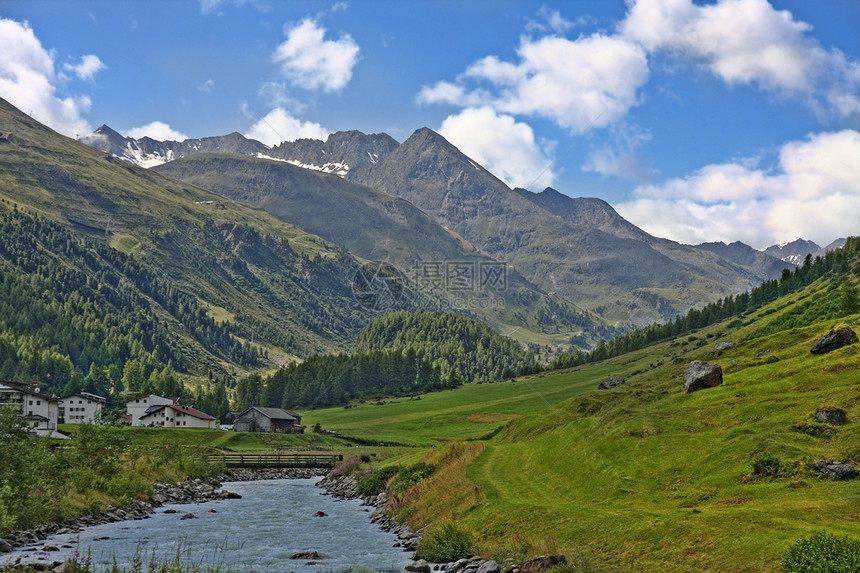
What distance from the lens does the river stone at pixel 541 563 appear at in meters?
29.5

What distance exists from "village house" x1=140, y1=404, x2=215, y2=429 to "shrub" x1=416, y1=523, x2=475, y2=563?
5805 inches

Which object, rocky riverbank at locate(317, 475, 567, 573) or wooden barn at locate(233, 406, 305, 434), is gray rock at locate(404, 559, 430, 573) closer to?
rocky riverbank at locate(317, 475, 567, 573)

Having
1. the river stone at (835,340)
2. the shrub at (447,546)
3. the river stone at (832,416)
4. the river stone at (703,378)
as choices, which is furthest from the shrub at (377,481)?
the river stone at (835,340)

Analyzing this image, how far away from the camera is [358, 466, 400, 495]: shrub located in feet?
246

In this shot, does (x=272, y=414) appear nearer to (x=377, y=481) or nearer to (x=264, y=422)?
(x=264, y=422)

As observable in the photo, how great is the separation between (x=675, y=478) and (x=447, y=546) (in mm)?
14592

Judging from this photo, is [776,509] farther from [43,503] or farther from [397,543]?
[43,503]

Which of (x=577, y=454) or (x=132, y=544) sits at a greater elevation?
(x=577, y=454)

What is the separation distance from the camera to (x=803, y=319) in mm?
139875

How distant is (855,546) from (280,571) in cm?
2896

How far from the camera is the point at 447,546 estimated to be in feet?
125

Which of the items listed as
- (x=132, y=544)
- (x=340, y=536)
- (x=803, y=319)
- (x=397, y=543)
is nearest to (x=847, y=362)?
(x=397, y=543)

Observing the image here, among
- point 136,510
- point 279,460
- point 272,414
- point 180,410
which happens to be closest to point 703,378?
point 136,510

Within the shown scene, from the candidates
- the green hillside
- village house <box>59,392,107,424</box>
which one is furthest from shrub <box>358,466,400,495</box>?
village house <box>59,392,107,424</box>
